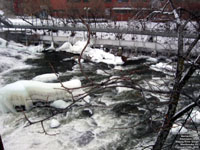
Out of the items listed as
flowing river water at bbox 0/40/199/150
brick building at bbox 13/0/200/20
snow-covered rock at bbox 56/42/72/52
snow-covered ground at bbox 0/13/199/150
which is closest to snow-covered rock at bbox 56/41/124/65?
snow-covered rock at bbox 56/42/72/52

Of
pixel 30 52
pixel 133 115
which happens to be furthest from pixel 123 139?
pixel 30 52

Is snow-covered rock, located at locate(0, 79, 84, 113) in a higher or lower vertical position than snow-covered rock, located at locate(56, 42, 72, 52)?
lower

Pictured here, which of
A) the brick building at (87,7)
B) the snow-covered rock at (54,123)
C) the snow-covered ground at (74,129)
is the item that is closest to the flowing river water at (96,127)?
the snow-covered ground at (74,129)

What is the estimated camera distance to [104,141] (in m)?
7.98

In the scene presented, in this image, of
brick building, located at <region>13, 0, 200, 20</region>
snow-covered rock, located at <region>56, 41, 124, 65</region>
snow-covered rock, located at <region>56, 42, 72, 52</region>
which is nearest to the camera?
snow-covered rock, located at <region>56, 41, 124, 65</region>

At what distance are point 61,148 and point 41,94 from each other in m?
3.86

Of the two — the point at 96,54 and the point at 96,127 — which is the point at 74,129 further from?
the point at 96,54

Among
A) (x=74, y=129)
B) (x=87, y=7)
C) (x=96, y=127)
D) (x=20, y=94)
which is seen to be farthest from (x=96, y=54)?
(x=87, y=7)

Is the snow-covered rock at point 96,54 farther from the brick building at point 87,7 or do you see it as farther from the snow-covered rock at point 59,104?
the brick building at point 87,7

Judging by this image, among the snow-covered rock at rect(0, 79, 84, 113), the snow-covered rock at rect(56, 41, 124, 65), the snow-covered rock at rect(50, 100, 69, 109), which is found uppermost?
the snow-covered rock at rect(56, 41, 124, 65)

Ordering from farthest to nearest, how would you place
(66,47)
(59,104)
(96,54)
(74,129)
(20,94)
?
(66,47) → (96,54) → (59,104) → (20,94) → (74,129)

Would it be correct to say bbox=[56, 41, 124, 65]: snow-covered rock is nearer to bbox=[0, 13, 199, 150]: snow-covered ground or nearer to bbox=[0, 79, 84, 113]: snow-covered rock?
bbox=[0, 79, 84, 113]: snow-covered rock

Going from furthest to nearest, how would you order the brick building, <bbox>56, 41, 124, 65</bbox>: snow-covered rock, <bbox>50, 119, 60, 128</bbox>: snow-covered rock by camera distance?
1. the brick building
2. <bbox>56, 41, 124, 65</bbox>: snow-covered rock
3. <bbox>50, 119, 60, 128</bbox>: snow-covered rock

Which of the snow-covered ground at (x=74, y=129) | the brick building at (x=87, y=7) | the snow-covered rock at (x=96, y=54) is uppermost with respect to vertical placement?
the brick building at (x=87, y=7)
